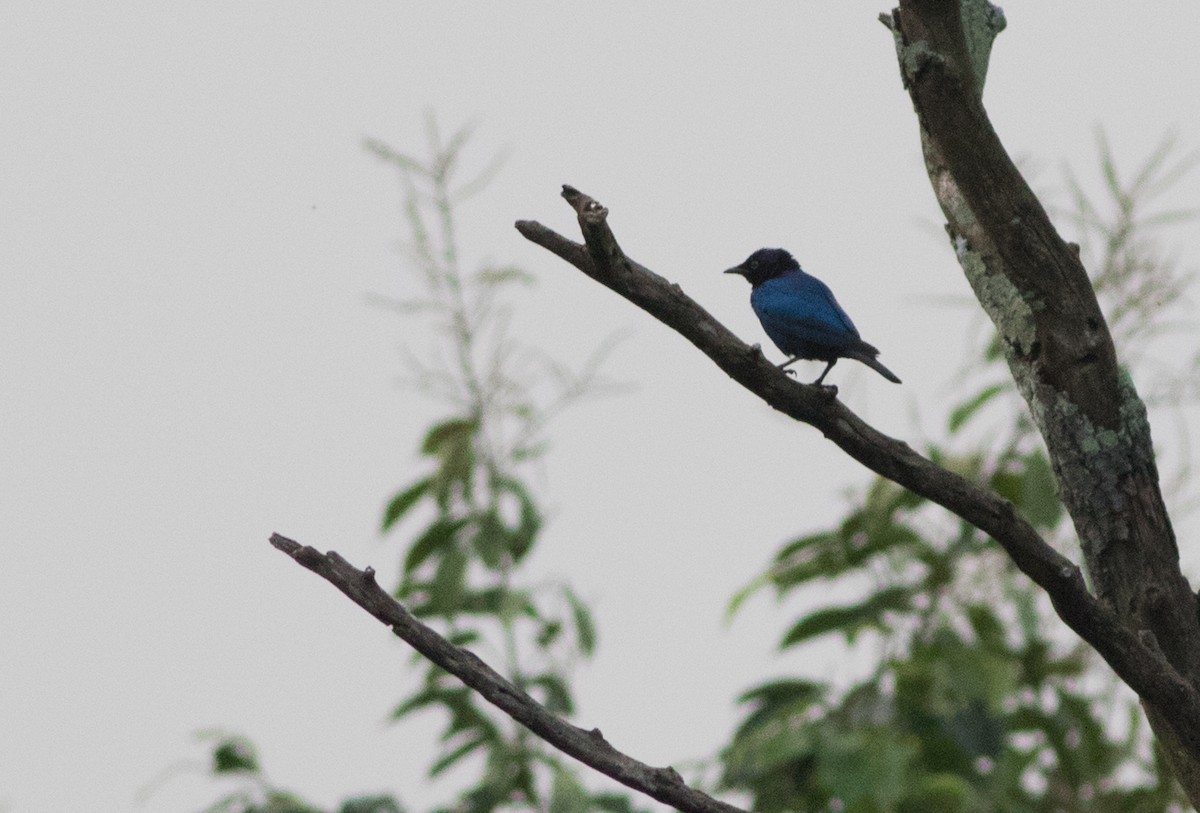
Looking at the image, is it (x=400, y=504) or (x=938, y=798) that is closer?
(x=938, y=798)

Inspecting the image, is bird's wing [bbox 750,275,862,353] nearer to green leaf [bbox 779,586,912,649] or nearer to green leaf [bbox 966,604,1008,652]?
green leaf [bbox 779,586,912,649]

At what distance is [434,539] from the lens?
6430 mm

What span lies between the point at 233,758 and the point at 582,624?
1325mm

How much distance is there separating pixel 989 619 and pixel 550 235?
354 cm

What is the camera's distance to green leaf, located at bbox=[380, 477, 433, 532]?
6.62 metres

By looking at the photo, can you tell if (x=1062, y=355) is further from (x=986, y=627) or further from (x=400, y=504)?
(x=400, y=504)

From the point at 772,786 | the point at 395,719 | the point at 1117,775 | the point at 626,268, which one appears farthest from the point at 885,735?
the point at 626,268

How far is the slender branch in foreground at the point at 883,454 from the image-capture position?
350 centimetres

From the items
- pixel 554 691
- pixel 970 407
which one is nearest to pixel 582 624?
pixel 554 691

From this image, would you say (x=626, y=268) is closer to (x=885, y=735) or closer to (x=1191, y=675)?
(x=1191, y=675)

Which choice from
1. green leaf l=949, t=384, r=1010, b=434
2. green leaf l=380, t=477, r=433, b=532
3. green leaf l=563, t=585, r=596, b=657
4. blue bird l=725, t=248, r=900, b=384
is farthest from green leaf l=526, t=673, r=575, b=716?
green leaf l=949, t=384, r=1010, b=434

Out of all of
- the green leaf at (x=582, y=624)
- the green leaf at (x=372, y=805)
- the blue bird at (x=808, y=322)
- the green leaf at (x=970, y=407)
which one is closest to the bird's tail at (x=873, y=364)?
the blue bird at (x=808, y=322)

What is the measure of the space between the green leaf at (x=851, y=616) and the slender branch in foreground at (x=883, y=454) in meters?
2.50

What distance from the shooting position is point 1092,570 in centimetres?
389
